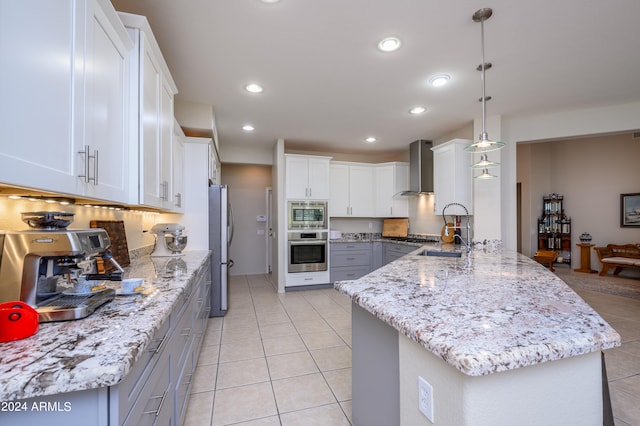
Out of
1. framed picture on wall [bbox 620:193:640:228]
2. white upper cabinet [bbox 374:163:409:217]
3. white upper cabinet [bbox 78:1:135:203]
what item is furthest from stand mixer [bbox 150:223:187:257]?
framed picture on wall [bbox 620:193:640:228]

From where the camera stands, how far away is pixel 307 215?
16.5ft

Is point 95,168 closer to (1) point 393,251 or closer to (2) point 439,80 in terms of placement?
(2) point 439,80

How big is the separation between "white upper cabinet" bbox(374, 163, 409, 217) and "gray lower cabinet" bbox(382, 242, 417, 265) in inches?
24.8

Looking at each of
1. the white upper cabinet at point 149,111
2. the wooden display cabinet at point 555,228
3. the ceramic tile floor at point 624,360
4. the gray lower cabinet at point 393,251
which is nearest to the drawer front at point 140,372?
the white upper cabinet at point 149,111

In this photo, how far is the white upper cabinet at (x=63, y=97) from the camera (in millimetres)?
784

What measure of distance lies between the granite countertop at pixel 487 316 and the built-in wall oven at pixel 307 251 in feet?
10.4

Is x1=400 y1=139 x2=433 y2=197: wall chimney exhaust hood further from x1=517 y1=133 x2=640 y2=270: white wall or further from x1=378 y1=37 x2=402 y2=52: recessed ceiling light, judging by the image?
x1=517 y1=133 x2=640 y2=270: white wall

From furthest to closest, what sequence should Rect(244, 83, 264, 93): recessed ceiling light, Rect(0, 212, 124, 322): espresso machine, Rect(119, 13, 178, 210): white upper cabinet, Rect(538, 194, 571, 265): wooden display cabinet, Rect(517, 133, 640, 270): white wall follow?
Rect(538, 194, 571, 265): wooden display cabinet → Rect(517, 133, 640, 270): white wall → Rect(244, 83, 264, 93): recessed ceiling light → Rect(119, 13, 178, 210): white upper cabinet → Rect(0, 212, 124, 322): espresso machine

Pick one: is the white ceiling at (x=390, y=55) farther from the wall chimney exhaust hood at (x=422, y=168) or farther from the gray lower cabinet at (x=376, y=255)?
the gray lower cabinet at (x=376, y=255)

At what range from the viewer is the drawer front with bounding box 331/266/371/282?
5238 mm

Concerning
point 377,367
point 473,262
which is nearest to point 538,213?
point 473,262

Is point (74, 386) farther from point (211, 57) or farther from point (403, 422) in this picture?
point (211, 57)

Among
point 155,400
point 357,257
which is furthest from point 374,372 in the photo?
point 357,257

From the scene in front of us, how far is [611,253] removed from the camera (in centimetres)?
589
